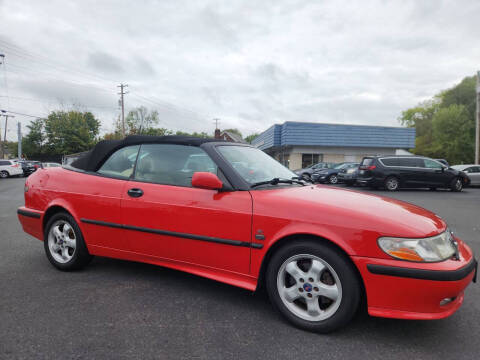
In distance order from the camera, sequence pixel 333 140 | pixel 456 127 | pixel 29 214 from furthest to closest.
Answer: pixel 456 127
pixel 333 140
pixel 29 214

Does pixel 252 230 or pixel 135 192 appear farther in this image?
pixel 135 192

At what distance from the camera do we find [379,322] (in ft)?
8.33

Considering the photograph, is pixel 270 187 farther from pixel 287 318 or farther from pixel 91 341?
pixel 91 341

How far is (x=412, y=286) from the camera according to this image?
83.0 inches

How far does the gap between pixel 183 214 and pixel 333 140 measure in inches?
1243

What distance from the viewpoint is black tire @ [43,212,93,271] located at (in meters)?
3.43

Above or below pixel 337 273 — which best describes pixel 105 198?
above

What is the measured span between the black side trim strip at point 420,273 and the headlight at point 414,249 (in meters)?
0.08

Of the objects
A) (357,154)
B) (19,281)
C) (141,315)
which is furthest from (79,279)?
(357,154)

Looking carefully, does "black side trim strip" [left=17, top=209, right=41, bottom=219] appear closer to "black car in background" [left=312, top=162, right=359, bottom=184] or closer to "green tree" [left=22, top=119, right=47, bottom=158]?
"black car in background" [left=312, top=162, right=359, bottom=184]

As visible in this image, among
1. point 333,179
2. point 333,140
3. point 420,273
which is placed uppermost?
point 333,140

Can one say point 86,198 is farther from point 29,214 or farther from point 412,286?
point 412,286

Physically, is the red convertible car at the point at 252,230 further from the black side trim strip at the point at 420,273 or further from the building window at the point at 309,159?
the building window at the point at 309,159

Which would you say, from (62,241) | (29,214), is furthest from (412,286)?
(29,214)
